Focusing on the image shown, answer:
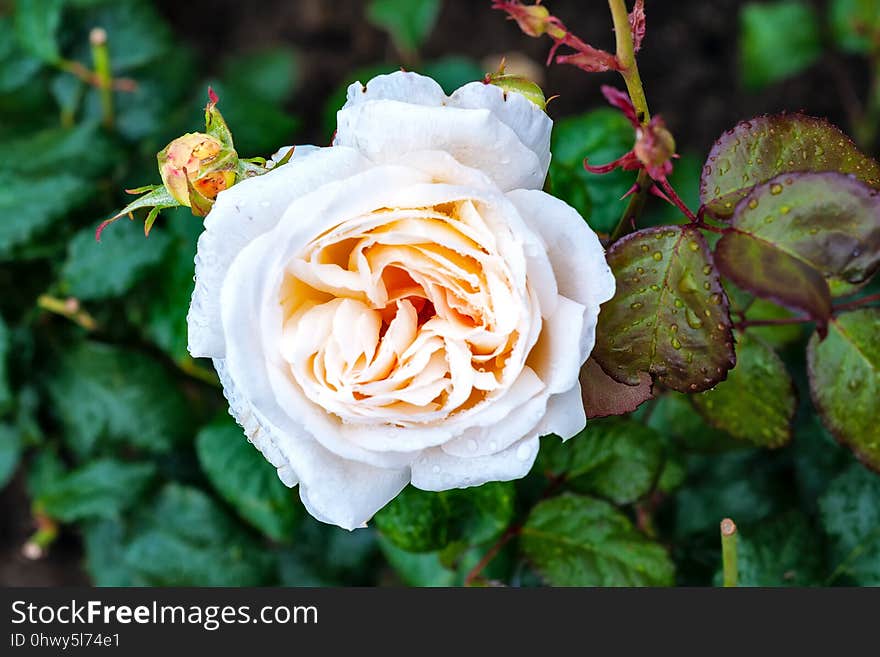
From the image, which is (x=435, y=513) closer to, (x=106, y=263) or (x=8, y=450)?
(x=106, y=263)

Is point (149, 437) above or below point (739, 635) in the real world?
below

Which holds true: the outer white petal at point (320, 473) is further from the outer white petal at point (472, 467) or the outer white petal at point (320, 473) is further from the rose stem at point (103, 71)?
the rose stem at point (103, 71)

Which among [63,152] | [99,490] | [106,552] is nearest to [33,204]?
[63,152]

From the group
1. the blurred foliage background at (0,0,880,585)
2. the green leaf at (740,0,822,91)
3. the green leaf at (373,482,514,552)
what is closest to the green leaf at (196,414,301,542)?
the blurred foliage background at (0,0,880,585)

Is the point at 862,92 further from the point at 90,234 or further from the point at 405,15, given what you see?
the point at 90,234

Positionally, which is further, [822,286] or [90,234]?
[90,234]

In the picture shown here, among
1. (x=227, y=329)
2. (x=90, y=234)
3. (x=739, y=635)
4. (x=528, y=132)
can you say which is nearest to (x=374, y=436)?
(x=227, y=329)
